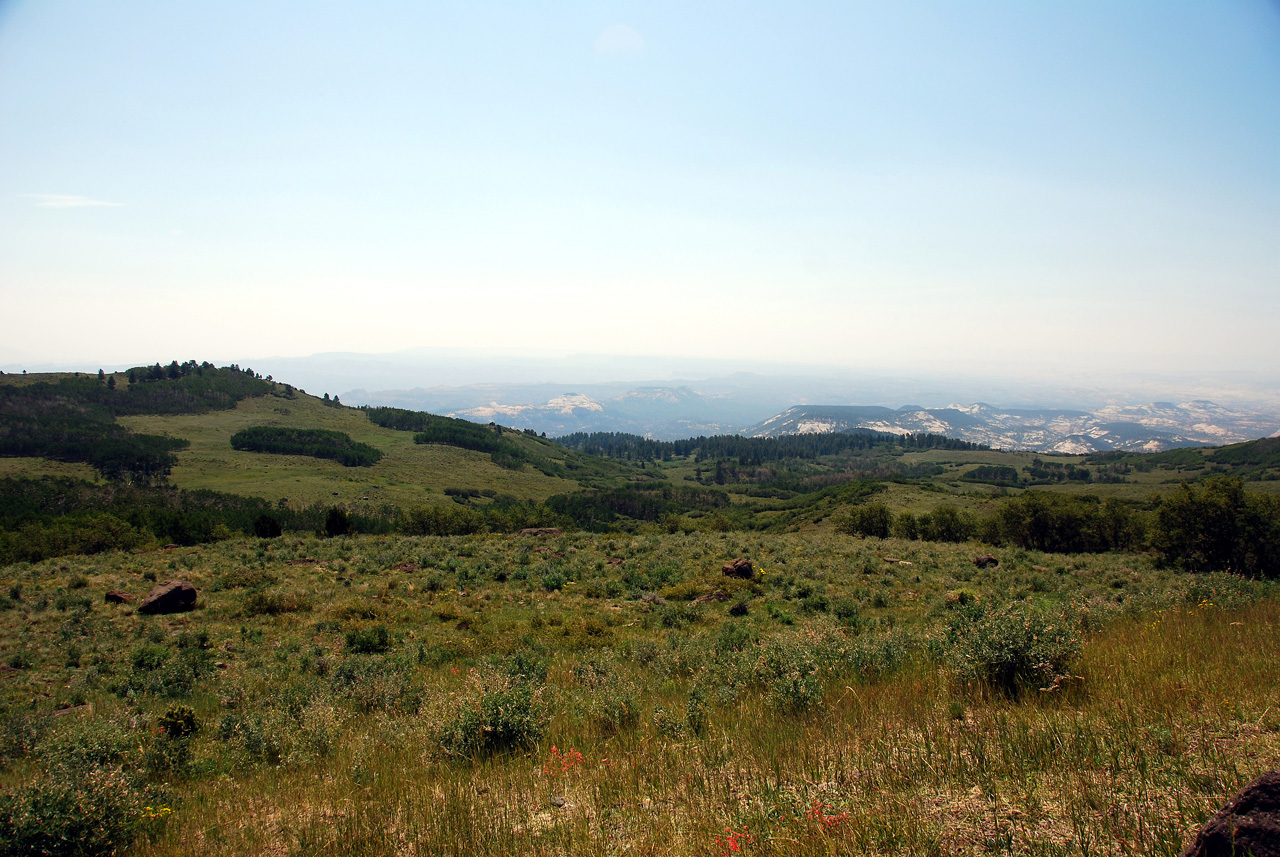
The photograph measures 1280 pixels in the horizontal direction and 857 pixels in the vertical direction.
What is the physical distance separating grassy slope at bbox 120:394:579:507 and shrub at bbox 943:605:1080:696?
4422 inches

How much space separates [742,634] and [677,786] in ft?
26.5

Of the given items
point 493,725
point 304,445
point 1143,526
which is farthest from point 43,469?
point 1143,526

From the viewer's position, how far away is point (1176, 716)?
4730 millimetres

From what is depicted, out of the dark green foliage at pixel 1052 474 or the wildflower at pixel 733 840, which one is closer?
the wildflower at pixel 733 840

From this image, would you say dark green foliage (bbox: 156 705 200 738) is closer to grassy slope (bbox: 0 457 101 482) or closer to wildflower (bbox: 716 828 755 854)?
wildflower (bbox: 716 828 755 854)

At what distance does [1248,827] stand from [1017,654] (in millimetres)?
4225

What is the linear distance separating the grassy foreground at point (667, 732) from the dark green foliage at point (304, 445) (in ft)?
454

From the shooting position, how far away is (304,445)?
14138 cm

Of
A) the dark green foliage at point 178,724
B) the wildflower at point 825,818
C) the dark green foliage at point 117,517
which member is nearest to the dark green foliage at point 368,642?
the dark green foliage at point 178,724

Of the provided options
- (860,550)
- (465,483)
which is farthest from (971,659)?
(465,483)

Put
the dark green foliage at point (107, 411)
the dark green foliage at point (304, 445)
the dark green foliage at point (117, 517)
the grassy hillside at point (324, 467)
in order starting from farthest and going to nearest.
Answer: the dark green foliage at point (304, 445)
the dark green foliage at point (107, 411)
the grassy hillside at point (324, 467)
the dark green foliage at point (117, 517)

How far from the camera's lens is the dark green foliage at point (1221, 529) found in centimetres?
2536

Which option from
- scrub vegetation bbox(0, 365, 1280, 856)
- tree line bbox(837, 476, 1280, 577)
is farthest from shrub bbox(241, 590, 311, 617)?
tree line bbox(837, 476, 1280, 577)

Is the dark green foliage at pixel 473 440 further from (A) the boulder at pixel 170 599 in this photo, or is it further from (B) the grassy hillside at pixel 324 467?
(A) the boulder at pixel 170 599
